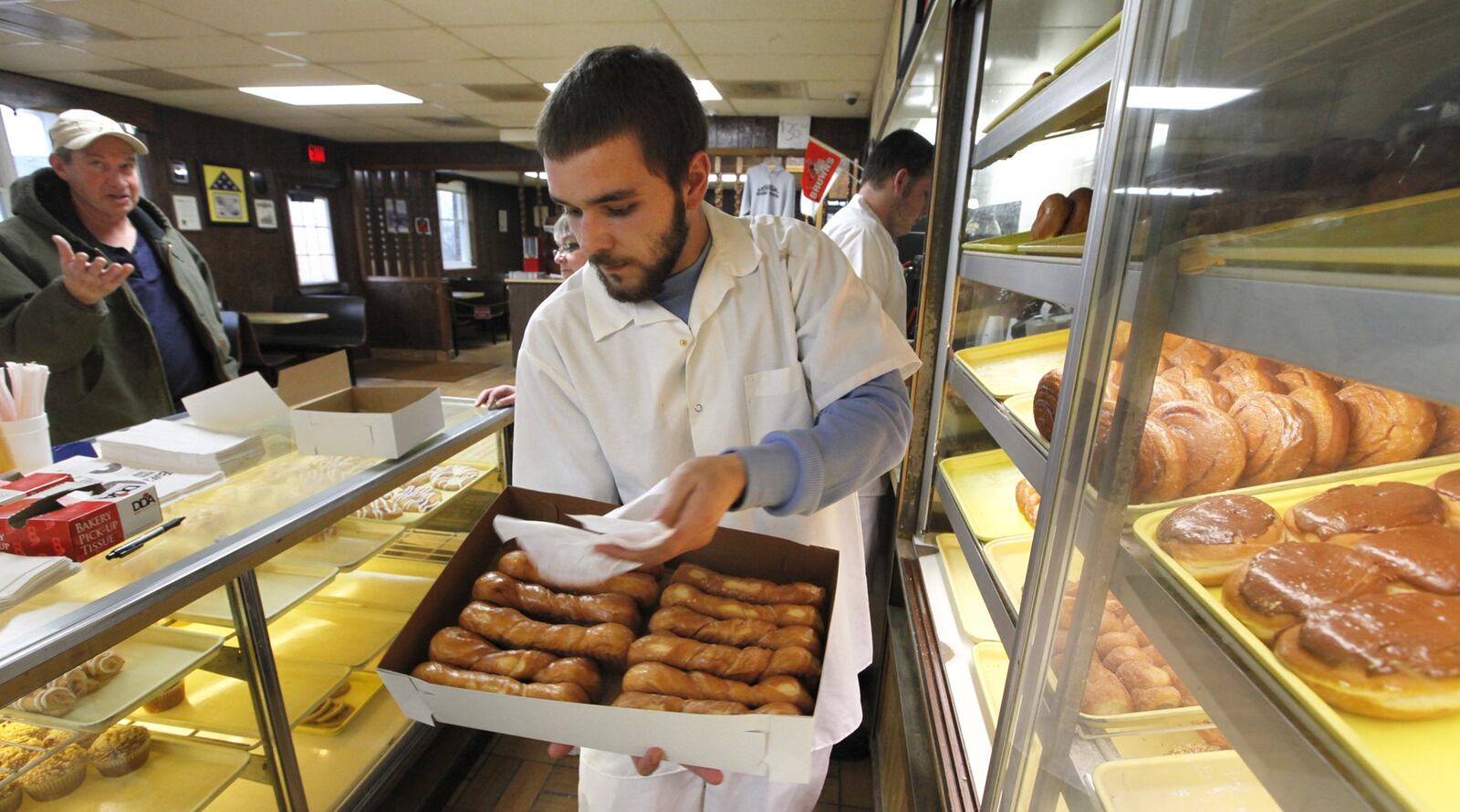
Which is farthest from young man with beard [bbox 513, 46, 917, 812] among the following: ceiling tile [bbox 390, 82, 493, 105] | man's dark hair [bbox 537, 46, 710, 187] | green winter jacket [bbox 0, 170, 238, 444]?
ceiling tile [bbox 390, 82, 493, 105]

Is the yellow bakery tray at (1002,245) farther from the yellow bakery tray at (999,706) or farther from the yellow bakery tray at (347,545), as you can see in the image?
the yellow bakery tray at (347,545)

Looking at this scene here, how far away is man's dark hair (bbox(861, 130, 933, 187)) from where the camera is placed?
2653mm

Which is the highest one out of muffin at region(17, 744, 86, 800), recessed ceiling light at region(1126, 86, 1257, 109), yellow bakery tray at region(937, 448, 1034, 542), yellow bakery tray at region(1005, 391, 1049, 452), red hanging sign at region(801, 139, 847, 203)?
red hanging sign at region(801, 139, 847, 203)

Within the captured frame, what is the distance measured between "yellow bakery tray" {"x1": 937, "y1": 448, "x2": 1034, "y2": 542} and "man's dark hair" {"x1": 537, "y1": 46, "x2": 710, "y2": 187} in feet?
2.98

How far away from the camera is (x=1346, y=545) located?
58cm

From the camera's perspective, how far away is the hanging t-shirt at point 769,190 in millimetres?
7555

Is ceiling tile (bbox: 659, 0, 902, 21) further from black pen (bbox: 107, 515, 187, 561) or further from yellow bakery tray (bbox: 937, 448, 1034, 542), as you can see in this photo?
black pen (bbox: 107, 515, 187, 561)

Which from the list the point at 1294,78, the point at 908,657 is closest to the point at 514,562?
the point at 908,657

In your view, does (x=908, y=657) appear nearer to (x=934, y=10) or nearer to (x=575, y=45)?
(x=934, y=10)

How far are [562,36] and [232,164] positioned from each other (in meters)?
5.66

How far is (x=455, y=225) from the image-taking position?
46.4ft

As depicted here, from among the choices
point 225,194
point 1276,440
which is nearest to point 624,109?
point 1276,440

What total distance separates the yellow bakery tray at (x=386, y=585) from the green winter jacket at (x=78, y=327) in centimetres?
114

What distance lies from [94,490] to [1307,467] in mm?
2068
